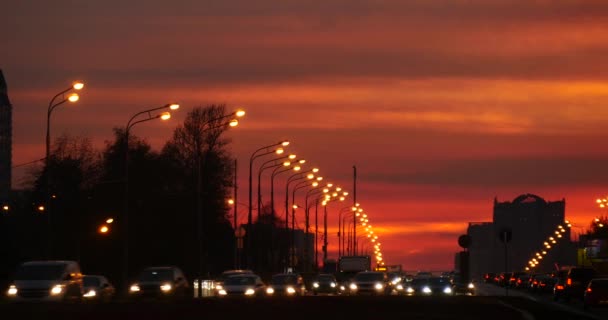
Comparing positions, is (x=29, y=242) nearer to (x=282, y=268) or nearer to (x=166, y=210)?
(x=166, y=210)

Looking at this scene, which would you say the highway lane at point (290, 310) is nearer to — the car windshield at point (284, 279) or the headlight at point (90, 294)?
the headlight at point (90, 294)

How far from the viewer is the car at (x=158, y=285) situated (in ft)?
213

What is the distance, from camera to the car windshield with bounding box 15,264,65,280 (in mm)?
49750

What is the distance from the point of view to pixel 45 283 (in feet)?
161

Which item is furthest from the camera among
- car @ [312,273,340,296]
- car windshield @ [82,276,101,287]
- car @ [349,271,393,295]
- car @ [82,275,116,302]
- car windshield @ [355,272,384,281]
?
car @ [312,273,340,296]

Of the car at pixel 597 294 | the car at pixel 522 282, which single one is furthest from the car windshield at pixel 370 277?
the car at pixel 522 282

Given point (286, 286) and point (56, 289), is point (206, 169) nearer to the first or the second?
point (286, 286)

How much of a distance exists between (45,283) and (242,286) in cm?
1676

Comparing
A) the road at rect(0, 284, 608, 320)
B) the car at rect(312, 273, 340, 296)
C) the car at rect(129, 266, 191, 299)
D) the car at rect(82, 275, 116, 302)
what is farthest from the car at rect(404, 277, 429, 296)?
the road at rect(0, 284, 608, 320)

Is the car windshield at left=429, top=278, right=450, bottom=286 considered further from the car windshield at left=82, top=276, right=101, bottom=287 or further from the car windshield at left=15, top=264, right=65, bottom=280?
the car windshield at left=15, top=264, right=65, bottom=280

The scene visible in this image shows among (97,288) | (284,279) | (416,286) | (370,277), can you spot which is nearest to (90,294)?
(97,288)

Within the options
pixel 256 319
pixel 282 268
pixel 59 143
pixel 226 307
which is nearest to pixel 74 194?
→ pixel 59 143

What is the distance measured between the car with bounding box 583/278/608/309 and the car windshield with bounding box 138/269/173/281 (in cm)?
2139

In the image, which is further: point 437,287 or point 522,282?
point 522,282
